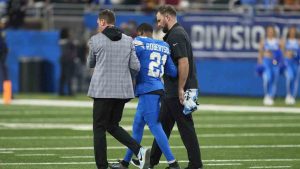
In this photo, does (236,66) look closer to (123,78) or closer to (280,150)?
(280,150)

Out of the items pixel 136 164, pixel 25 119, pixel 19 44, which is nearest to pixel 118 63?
pixel 136 164

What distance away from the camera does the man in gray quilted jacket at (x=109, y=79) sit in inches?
448

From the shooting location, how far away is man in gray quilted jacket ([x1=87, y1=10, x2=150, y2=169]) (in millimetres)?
11367

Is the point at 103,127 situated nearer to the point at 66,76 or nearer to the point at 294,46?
the point at 294,46

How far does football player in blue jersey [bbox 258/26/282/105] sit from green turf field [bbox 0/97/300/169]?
310 cm

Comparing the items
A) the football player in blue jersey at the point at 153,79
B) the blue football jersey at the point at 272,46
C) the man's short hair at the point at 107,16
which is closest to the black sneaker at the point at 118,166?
the football player in blue jersey at the point at 153,79

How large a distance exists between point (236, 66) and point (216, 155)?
1417cm

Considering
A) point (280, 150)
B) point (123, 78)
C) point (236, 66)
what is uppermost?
point (123, 78)

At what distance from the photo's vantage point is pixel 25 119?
19.4m

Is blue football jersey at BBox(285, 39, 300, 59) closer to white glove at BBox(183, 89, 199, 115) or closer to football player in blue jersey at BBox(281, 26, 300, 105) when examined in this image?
football player in blue jersey at BBox(281, 26, 300, 105)

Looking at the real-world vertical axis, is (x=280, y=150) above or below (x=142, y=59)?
below

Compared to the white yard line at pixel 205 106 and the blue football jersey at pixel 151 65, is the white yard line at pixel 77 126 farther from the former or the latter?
the blue football jersey at pixel 151 65

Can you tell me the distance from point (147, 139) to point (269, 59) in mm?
9263

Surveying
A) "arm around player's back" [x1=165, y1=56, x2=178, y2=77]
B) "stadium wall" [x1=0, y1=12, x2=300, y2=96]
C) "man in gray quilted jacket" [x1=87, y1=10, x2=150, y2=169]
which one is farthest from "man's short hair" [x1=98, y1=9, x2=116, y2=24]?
"stadium wall" [x1=0, y1=12, x2=300, y2=96]
